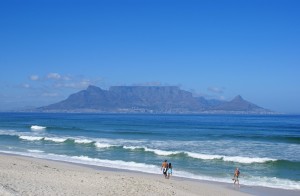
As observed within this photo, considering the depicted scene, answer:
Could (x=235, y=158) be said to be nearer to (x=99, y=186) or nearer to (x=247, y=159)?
(x=247, y=159)

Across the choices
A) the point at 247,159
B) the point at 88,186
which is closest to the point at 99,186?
the point at 88,186

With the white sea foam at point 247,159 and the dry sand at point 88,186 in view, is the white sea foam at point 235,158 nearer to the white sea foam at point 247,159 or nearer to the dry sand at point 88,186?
the white sea foam at point 247,159

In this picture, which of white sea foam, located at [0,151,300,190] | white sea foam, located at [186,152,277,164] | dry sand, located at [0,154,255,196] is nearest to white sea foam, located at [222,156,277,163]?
white sea foam, located at [186,152,277,164]

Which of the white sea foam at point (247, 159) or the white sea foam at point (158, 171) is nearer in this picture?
the white sea foam at point (158, 171)

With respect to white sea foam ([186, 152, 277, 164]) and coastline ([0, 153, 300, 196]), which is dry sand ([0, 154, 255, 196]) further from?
white sea foam ([186, 152, 277, 164])

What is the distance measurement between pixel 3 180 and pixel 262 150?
29.1m

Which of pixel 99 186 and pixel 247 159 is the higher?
pixel 99 186

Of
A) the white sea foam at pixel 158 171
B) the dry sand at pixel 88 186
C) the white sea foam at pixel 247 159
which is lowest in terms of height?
the white sea foam at pixel 158 171

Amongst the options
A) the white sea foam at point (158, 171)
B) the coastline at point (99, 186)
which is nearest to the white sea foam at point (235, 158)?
the white sea foam at point (158, 171)

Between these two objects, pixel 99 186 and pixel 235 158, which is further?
pixel 235 158

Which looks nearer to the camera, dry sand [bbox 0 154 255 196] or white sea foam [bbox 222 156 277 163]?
dry sand [bbox 0 154 255 196]

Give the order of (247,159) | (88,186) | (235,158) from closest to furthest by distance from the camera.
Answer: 1. (88,186)
2. (247,159)
3. (235,158)

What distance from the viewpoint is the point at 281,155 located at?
3469cm

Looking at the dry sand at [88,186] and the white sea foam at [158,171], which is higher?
the dry sand at [88,186]
